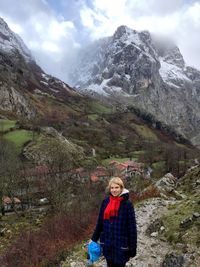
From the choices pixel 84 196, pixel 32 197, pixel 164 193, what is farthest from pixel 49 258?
pixel 32 197

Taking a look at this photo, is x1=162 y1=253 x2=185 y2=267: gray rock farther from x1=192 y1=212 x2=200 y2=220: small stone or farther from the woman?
the woman

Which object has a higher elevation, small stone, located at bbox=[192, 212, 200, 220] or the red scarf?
the red scarf

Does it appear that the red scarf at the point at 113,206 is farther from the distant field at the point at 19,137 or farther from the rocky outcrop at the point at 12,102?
the rocky outcrop at the point at 12,102

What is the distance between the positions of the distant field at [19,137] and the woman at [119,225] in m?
99.8

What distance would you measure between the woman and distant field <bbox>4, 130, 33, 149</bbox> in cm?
9978

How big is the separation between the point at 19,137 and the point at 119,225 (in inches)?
4256

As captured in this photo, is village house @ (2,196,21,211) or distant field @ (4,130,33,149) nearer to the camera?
village house @ (2,196,21,211)

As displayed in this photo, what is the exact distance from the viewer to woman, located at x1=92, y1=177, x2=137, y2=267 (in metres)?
10.7

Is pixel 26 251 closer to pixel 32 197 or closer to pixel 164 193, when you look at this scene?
pixel 164 193

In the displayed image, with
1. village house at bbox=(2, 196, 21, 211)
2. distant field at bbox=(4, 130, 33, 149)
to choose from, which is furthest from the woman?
distant field at bbox=(4, 130, 33, 149)

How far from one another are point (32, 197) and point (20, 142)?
4094 cm

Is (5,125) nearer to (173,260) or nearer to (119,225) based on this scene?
(173,260)

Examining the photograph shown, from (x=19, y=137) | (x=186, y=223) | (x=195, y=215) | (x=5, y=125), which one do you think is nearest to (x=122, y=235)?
(x=186, y=223)

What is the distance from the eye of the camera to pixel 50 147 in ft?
355
